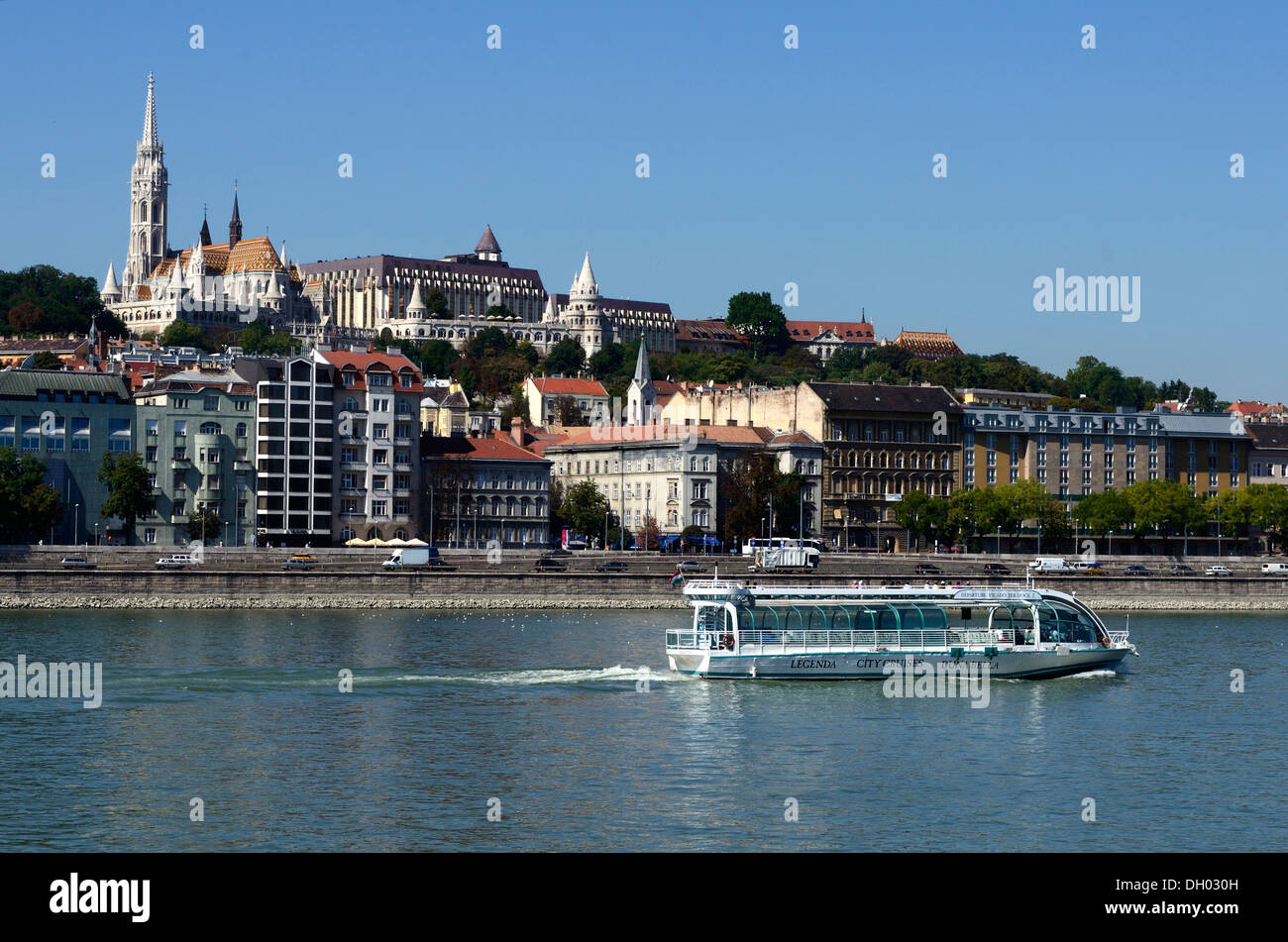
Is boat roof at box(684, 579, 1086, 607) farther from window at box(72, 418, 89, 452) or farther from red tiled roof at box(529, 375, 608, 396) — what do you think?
red tiled roof at box(529, 375, 608, 396)

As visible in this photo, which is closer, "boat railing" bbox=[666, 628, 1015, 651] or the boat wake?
the boat wake

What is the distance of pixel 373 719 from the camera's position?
115 ft

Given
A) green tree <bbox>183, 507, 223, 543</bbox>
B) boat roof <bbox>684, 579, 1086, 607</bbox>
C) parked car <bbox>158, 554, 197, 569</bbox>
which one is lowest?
parked car <bbox>158, 554, 197, 569</bbox>

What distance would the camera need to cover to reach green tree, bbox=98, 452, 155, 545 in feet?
290

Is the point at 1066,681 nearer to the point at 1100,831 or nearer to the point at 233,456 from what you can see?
the point at 1100,831

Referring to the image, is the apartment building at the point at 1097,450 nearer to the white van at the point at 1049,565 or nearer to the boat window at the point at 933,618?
the white van at the point at 1049,565

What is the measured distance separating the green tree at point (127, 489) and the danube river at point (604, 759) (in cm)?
3939

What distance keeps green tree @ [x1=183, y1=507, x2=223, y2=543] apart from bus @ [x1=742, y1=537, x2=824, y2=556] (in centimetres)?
2742

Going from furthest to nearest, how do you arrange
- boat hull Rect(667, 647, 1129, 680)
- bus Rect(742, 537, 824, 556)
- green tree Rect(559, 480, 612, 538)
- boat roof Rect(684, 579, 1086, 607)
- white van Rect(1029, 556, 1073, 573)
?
green tree Rect(559, 480, 612, 538), bus Rect(742, 537, 824, 556), white van Rect(1029, 556, 1073, 573), boat roof Rect(684, 579, 1086, 607), boat hull Rect(667, 647, 1129, 680)

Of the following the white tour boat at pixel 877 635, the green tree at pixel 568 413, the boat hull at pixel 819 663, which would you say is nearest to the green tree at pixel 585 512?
the green tree at pixel 568 413

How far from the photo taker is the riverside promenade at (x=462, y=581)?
68625mm

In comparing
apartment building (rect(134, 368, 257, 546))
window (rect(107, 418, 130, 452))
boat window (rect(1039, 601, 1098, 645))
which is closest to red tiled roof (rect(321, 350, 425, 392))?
apartment building (rect(134, 368, 257, 546))

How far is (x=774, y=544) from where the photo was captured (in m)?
100
